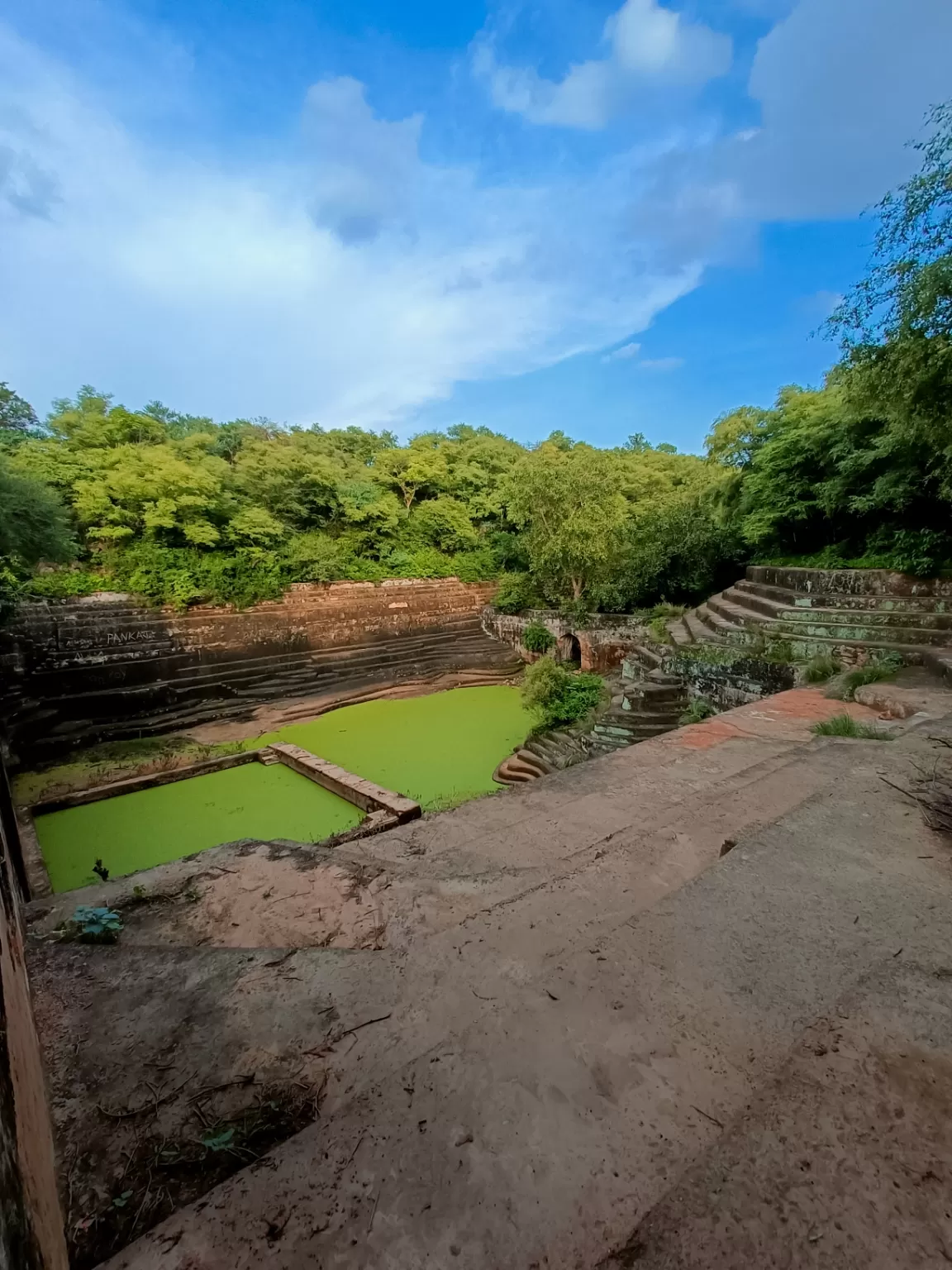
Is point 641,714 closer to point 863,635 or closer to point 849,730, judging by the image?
point 863,635

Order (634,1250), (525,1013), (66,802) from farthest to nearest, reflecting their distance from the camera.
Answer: (66,802) → (525,1013) → (634,1250)

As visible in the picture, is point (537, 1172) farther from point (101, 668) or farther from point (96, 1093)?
point (101, 668)

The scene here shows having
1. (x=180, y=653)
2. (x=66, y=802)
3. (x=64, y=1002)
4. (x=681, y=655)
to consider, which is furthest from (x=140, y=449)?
(x=64, y=1002)

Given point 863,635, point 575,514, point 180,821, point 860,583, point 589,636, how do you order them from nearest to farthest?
point 180,821
point 863,635
point 860,583
point 589,636
point 575,514

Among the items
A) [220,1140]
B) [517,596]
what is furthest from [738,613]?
[220,1140]

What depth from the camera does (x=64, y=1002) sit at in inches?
54.9

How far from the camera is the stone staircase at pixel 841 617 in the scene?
18.1 feet

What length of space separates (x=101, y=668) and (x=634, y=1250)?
11.8 meters

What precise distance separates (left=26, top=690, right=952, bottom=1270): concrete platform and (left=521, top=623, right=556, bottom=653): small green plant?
1111cm

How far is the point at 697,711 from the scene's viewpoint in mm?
5922

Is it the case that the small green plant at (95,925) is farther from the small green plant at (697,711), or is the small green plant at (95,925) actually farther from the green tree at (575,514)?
the green tree at (575,514)

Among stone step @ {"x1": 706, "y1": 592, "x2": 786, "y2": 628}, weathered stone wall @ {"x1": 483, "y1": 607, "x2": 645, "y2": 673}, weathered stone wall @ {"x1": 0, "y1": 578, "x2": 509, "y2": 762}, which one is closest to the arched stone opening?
weathered stone wall @ {"x1": 483, "y1": 607, "x2": 645, "y2": 673}

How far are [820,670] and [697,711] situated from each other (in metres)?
1.30

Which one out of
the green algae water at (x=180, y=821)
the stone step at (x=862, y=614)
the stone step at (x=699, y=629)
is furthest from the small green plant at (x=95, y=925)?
the stone step at (x=862, y=614)
